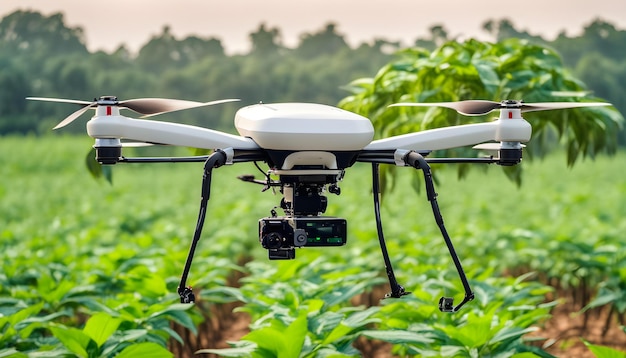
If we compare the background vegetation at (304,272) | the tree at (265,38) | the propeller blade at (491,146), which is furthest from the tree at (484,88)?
the tree at (265,38)

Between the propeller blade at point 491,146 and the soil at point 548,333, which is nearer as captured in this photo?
the propeller blade at point 491,146

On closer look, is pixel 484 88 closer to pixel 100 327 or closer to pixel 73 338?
pixel 100 327

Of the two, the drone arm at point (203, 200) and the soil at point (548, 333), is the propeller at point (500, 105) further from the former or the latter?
the soil at point (548, 333)

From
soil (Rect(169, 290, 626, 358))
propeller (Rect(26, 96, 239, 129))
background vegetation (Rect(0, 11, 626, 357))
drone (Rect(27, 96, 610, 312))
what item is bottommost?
soil (Rect(169, 290, 626, 358))

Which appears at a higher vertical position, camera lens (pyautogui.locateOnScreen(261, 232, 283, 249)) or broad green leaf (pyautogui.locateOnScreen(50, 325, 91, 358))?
camera lens (pyautogui.locateOnScreen(261, 232, 283, 249))

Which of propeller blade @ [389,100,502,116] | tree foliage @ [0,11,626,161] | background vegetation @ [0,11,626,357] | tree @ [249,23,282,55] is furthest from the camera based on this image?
tree @ [249,23,282,55]

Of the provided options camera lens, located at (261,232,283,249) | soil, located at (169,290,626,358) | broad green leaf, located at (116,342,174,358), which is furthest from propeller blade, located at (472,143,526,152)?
soil, located at (169,290,626,358)

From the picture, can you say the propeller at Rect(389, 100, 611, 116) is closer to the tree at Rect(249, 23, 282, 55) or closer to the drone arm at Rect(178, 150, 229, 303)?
the drone arm at Rect(178, 150, 229, 303)
